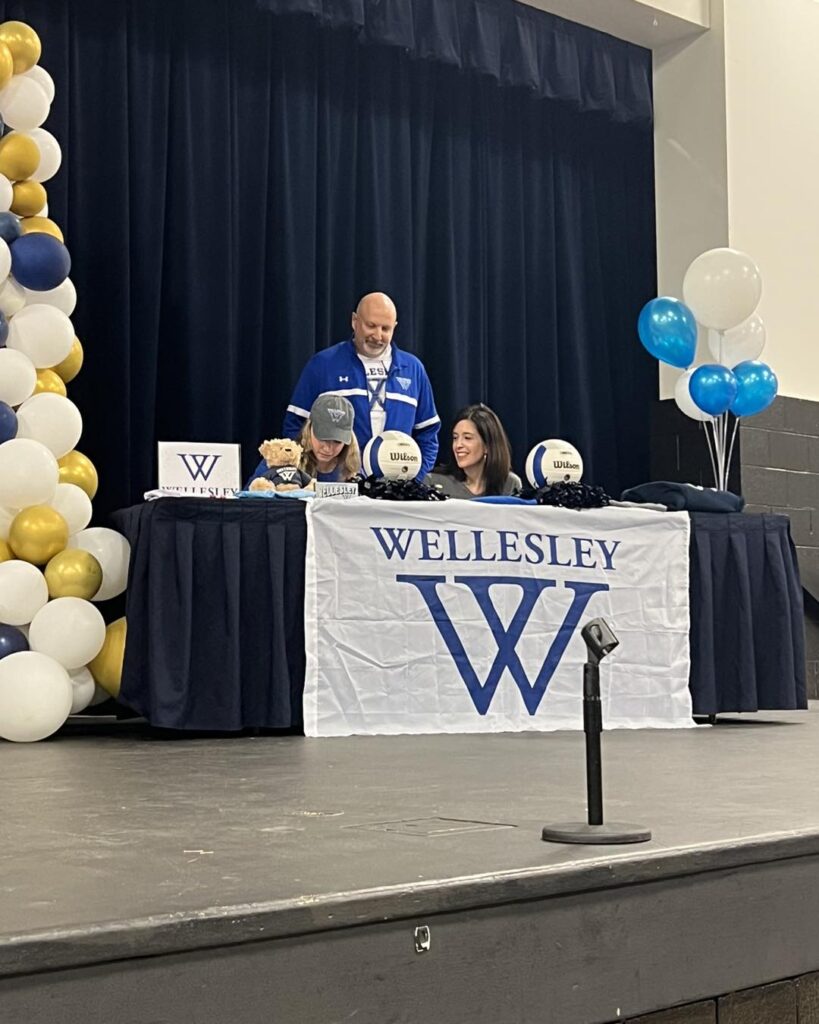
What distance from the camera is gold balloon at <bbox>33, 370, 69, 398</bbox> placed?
12.6 feet

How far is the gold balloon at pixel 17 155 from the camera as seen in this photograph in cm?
381

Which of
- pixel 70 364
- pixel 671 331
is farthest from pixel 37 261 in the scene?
pixel 671 331

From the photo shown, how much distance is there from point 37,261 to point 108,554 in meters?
0.80

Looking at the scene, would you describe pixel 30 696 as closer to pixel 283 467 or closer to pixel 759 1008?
pixel 283 467

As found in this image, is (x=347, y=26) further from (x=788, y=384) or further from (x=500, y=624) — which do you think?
(x=500, y=624)

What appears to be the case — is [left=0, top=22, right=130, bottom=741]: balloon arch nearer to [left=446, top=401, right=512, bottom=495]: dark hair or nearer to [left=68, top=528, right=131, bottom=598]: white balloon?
[left=68, top=528, right=131, bottom=598]: white balloon

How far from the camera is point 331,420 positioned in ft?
12.9

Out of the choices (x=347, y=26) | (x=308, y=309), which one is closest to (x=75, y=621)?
(x=308, y=309)

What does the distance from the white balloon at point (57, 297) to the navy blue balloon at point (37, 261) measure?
1.8 inches

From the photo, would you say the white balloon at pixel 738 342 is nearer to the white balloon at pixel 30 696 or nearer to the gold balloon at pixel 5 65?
the gold balloon at pixel 5 65

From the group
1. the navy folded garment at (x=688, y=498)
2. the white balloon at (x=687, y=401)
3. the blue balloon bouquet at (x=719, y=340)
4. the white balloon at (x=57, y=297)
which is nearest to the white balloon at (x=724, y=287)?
the blue balloon bouquet at (x=719, y=340)

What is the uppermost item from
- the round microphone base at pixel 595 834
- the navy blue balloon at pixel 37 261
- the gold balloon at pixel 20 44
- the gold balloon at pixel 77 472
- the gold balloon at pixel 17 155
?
the gold balloon at pixel 20 44

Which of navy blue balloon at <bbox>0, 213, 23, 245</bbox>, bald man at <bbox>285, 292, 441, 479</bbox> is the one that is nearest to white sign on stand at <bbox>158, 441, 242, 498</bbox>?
navy blue balloon at <bbox>0, 213, 23, 245</bbox>

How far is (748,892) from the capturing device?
5.31 feet
